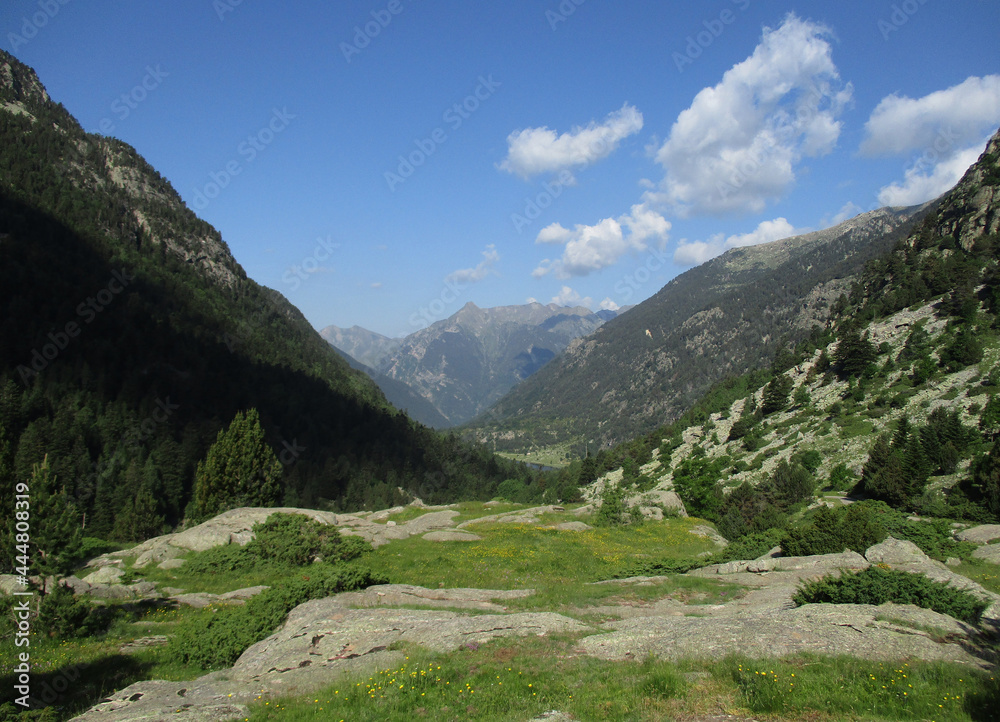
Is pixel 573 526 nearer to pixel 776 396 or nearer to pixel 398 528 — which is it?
pixel 398 528

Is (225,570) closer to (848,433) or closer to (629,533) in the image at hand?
(629,533)

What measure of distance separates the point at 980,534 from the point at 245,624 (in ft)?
140

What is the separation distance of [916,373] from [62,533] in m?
92.8

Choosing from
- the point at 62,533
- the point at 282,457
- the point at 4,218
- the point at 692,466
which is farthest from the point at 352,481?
the point at 4,218

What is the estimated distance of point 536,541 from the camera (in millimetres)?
40031

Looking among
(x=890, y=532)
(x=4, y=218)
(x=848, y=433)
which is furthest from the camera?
(x=4, y=218)

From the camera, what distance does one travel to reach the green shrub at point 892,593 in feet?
A: 51.5

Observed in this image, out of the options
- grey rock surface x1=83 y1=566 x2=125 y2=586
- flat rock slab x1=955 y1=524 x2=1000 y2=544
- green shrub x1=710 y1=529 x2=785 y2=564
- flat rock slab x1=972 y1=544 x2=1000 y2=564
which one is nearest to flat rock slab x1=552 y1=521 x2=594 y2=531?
green shrub x1=710 y1=529 x2=785 y2=564

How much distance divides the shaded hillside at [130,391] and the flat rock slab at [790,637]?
92.6m


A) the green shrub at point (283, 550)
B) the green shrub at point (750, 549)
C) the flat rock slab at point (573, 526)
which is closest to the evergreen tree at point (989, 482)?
the green shrub at point (750, 549)

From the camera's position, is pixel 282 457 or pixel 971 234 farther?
pixel 282 457

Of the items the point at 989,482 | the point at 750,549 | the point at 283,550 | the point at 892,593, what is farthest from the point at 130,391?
the point at 989,482

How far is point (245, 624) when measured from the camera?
18562mm

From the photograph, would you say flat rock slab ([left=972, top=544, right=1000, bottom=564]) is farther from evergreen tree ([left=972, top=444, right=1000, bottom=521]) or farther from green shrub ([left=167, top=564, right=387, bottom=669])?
green shrub ([left=167, top=564, right=387, bottom=669])
